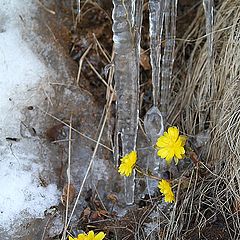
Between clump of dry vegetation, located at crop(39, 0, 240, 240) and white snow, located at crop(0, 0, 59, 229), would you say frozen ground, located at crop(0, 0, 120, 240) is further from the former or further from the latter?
clump of dry vegetation, located at crop(39, 0, 240, 240)

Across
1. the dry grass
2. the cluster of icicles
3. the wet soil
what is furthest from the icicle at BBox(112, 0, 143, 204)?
the dry grass

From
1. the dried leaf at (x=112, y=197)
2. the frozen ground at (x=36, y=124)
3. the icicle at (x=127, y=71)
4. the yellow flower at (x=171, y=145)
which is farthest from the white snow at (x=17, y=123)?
the yellow flower at (x=171, y=145)

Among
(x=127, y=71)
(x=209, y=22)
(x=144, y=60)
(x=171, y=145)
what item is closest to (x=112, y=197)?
(x=171, y=145)

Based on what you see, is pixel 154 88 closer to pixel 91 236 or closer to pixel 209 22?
pixel 209 22

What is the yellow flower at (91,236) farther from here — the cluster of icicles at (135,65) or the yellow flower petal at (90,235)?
the cluster of icicles at (135,65)

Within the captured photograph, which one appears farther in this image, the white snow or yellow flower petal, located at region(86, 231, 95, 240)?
the white snow

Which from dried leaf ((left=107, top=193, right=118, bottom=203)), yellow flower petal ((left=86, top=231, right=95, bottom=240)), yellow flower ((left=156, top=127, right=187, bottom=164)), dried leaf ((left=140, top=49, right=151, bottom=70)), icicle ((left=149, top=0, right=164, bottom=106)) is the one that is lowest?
dried leaf ((left=107, top=193, right=118, bottom=203))

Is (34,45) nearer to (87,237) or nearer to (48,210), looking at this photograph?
(48,210)
